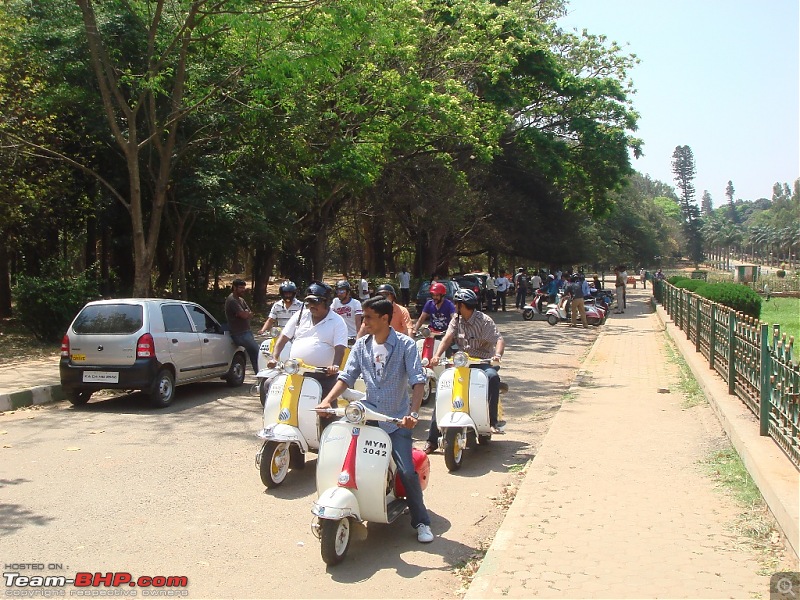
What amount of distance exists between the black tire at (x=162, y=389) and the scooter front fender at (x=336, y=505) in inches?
243

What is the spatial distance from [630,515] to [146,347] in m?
7.12

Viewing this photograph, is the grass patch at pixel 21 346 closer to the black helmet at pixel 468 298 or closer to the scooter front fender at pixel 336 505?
the black helmet at pixel 468 298

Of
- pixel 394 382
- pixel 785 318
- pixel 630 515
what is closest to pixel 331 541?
pixel 394 382

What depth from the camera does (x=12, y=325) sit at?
64.7ft

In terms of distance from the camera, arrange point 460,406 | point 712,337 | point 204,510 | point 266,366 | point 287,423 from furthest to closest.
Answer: point 712,337 → point 266,366 → point 460,406 → point 287,423 → point 204,510

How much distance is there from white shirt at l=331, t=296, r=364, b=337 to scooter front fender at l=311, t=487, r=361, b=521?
5.89m

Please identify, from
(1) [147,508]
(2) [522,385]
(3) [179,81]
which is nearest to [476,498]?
(1) [147,508]

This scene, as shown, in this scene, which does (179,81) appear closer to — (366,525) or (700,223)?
(366,525)

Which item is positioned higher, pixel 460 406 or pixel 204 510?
pixel 460 406

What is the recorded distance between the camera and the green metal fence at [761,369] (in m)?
5.86

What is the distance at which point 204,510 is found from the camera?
5938 mm

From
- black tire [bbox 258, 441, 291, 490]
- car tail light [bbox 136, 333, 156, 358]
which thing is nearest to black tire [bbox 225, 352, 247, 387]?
car tail light [bbox 136, 333, 156, 358]

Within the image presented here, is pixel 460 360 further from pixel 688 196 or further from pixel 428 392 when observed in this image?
pixel 688 196

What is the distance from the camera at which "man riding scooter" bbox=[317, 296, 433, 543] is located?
5242 mm
